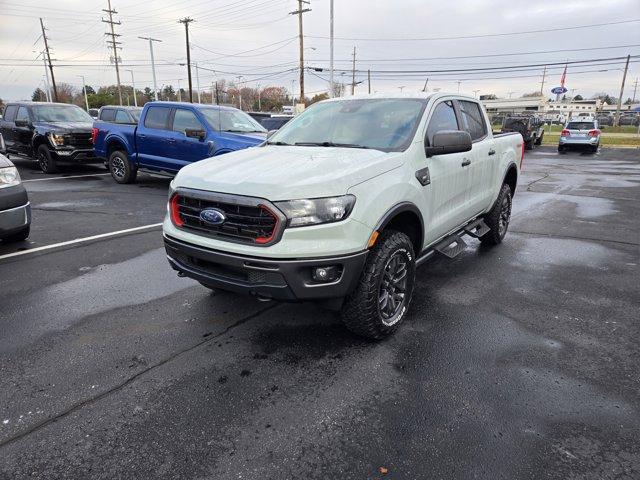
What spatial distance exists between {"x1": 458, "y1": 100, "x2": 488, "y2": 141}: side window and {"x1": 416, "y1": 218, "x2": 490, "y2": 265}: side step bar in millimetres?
1046

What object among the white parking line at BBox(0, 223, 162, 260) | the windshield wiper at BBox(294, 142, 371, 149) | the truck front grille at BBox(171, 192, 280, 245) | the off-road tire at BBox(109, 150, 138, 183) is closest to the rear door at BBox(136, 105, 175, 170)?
the off-road tire at BBox(109, 150, 138, 183)

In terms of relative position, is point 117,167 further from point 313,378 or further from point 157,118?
point 313,378

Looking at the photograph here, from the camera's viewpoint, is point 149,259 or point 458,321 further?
point 149,259

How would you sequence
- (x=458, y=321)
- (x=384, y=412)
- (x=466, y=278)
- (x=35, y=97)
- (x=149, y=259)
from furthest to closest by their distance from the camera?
(x=35, y=97) < (x=149, y=259) < (x=466, y=278) < (x=458, y=321) < (x=384, y=412)

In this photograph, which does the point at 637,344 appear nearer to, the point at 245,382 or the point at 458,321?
the point at 458,321

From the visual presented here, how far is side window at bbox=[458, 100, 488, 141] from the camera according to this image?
5038 mm

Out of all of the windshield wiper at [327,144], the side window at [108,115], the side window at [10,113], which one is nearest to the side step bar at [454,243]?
the windshield wiper at [327,144]

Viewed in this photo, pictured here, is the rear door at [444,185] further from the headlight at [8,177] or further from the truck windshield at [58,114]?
the truck windshield at [58,114]

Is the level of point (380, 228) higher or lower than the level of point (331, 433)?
higher

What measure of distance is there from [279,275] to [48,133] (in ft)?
39.9

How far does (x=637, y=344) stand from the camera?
11.7ft

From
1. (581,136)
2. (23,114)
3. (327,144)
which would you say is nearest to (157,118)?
(23,114)

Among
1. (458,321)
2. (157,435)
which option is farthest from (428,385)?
(157,435)

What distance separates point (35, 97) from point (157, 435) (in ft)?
438
